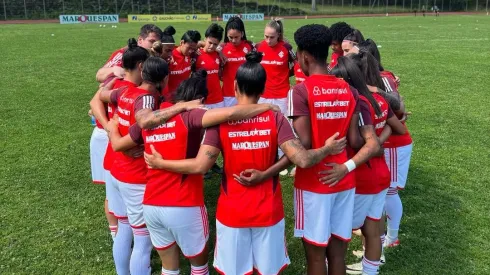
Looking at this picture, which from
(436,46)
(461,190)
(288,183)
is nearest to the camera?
(461,190)

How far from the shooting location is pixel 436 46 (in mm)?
22906

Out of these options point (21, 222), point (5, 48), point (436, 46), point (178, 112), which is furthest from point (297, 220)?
point (5, 48)

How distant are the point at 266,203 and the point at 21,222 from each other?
4071 millimetres

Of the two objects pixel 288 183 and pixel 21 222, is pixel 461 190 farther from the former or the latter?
pixel 21 222

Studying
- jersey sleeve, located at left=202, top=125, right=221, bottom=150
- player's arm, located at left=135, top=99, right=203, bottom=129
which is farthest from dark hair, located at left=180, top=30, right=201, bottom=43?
jersey sleeve, located at left=202, top=125, right=221, bottom=150

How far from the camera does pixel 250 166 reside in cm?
302

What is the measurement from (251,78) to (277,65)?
4284 millimetres

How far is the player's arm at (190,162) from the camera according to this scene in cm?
301

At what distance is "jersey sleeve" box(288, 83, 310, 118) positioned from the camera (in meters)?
3.08

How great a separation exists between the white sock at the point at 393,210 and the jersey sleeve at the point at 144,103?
2.71m

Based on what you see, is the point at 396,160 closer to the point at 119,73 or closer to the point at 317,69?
the point at 317,69

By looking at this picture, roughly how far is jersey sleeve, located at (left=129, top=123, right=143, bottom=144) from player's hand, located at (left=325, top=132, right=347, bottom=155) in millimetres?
1486

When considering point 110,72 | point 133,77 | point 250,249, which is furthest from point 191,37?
point 250,249

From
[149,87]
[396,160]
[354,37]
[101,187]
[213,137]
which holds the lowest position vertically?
[101,187]
